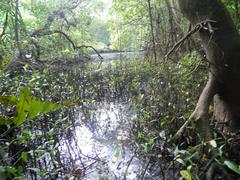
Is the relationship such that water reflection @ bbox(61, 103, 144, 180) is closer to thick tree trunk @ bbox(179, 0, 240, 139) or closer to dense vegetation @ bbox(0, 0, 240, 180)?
dense vegetation @ bbox(0, 0, 240, 180)

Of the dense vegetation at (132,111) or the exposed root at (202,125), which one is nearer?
the dense vegetation at (132,111)

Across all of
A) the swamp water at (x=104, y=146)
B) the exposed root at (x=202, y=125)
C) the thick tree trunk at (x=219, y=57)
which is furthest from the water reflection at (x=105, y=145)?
the thick tree trunk at (x=219, y=57)

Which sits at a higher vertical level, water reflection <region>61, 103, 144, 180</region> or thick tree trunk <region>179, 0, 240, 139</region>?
thick tree trunk <region>179, 0, 240, 139</region>

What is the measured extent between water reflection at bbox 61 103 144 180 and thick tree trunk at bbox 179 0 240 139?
0.78m

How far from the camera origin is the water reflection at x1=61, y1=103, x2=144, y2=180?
2.67 meters

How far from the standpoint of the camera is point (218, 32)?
2584 millimetres

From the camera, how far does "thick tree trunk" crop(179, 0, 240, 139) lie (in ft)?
8.45

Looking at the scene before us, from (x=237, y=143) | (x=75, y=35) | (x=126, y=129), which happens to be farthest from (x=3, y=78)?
(x=75, y=35)

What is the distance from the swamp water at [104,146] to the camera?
2644 mm

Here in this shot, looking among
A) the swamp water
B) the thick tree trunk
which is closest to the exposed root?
the thick tree trunk

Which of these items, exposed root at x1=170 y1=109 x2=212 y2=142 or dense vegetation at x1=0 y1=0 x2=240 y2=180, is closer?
dense vegetation at x1=0 y1=0 x2=240 y2=180

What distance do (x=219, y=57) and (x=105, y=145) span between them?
60.8 inches

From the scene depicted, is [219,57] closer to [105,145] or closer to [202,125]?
[202,125]

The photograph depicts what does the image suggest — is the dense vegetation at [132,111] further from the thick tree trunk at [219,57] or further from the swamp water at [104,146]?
the thick tree trunk at [219,57]
